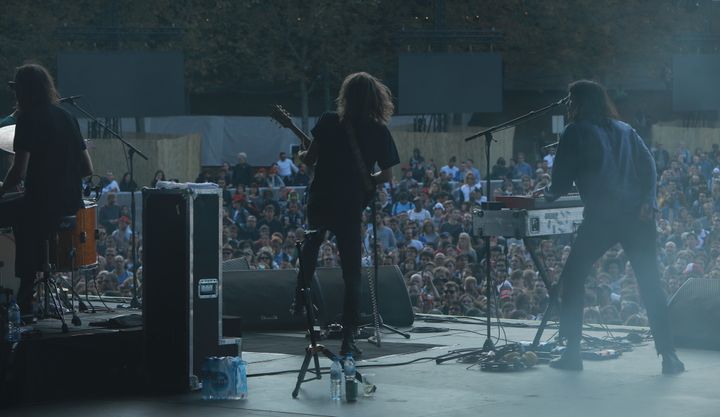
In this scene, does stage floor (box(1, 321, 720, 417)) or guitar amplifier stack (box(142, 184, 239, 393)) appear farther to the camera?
guitar amplifier stack (box(142, 184, 239, 393))

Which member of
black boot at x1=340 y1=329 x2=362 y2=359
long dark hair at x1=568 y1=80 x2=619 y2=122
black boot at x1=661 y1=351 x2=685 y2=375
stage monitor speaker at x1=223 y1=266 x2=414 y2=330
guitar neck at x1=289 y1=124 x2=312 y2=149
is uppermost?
long dark hair at x1=568 y1=80 x2=619 y2=122

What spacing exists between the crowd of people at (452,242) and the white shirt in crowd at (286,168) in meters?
0.03

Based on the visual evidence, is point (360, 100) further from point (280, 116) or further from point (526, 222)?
point (526, 222)

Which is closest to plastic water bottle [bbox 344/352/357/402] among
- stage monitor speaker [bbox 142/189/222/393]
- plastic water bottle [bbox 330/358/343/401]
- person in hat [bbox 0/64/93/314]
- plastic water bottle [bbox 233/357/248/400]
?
plastic water bottle [bbox 330/358/343/401]

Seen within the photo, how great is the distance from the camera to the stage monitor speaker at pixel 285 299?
10766 mm

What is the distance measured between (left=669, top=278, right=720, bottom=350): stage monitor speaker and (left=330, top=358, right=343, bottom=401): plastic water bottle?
2799 millimetres

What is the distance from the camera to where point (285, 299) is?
10.9 metres

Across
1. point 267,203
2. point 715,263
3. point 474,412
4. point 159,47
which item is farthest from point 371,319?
point 159,47

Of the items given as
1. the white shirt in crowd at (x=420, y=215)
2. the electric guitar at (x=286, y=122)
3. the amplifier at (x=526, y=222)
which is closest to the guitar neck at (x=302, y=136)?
the electric guitar at (x=286, y=122)

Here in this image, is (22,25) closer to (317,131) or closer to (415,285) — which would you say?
(415,285)

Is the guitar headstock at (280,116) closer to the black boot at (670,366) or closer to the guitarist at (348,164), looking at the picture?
the guitarist at (348,164)

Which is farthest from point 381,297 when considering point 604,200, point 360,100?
point 604,200

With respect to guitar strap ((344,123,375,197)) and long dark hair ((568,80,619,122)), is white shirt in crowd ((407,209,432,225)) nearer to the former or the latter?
guitar strap ((344,123,375,197))

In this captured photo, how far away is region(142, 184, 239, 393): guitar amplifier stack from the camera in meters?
7.85
